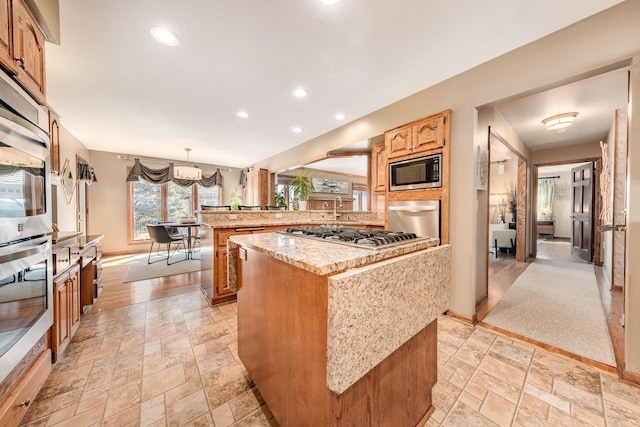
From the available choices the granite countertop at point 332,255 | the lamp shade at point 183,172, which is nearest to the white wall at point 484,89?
the granite countertop at point 332,255

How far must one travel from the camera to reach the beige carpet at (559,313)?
195cm

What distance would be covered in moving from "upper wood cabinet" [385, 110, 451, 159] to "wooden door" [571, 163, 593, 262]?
468 cm

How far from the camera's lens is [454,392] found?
146 cm

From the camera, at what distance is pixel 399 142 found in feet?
9.44

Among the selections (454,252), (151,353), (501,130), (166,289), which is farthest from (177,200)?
(501,130)

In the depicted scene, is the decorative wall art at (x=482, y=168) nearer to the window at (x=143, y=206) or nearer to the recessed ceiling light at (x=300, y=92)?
the recessed ceiling light at (x=300, y=92)

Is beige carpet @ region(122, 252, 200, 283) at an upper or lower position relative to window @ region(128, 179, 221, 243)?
lower

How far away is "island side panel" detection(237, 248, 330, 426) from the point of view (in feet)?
2.76

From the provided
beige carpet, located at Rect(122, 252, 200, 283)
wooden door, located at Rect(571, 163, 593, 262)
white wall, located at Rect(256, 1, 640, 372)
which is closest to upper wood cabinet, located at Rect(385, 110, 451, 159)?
white wall, located at Rect(256, 1, 640, 372)

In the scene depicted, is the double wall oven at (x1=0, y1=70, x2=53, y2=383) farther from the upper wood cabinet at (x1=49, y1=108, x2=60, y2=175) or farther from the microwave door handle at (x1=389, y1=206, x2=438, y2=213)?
the microwave door handle at (x1=389, y1=206, x2=438, y2=213)

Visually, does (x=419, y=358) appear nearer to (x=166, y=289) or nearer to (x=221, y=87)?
(x=221, y=87)

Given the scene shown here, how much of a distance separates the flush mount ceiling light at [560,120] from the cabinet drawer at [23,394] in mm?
5588

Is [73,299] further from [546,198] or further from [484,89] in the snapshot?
[546,198]

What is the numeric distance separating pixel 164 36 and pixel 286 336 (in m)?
2.42
